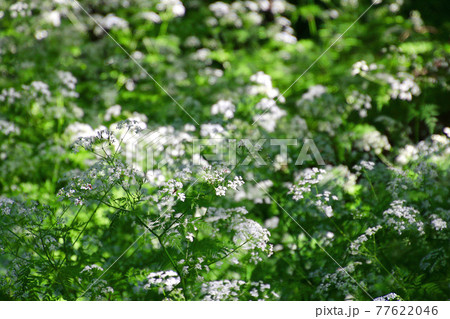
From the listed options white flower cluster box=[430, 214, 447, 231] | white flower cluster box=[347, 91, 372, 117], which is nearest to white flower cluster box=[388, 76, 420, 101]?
white flower cluster box=[347, 91, 372, 117]

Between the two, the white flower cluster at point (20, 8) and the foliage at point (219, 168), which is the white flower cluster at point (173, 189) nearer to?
the foliage at point (219, 168)

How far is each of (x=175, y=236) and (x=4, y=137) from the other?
9.15ft

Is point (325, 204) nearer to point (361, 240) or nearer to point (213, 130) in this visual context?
point (361, 240)

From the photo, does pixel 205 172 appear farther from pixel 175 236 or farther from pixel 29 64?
pixel 29 64

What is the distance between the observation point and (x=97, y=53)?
551cm

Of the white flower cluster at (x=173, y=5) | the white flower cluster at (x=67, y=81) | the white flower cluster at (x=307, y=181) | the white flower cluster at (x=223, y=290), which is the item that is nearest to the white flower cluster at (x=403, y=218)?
the white flower cluster at (x=307, y=181)

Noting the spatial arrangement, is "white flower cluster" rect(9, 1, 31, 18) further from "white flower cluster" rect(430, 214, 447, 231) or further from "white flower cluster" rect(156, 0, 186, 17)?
"white flower cluster" rect(430, 214, 447, 231)

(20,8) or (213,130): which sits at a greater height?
(20,8)

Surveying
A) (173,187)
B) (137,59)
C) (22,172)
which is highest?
(173,187)

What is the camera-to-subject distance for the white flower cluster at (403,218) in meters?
2.70

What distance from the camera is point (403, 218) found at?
2828 millimetres

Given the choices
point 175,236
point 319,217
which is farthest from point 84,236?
point 319,217

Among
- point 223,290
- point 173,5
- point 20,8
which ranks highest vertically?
point 20,8

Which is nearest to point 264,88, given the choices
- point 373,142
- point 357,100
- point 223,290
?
point 357,100
